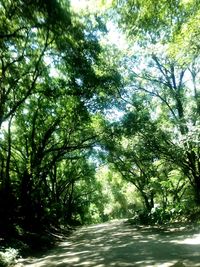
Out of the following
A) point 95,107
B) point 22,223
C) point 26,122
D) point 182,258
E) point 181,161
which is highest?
point 26,122

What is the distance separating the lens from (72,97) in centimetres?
1891

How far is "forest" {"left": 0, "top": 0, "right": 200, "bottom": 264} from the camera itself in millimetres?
11148

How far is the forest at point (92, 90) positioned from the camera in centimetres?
1115

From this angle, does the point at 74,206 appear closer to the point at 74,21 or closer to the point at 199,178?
the point at 199,178

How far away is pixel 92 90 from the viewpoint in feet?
57.4

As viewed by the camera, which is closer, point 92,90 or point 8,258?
point 8,258

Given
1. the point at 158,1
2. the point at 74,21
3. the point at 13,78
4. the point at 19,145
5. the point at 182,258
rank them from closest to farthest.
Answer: the point at 158,1, the point at 182,258, the point at 74,21, the point at 13,78, the point at 19,145

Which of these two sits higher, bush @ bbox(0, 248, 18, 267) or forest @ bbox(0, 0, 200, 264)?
forest @ bbox(0, 0, 200, 264)

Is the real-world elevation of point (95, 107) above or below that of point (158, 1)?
above

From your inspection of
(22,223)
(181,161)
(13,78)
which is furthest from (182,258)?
(22,223)

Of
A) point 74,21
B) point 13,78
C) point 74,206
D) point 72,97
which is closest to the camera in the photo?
point 74,21

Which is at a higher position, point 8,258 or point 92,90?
point 92,90

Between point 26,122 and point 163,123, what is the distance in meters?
9.15

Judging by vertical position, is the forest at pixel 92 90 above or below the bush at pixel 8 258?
above
